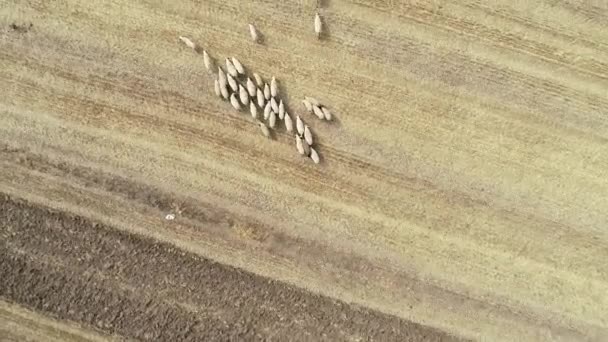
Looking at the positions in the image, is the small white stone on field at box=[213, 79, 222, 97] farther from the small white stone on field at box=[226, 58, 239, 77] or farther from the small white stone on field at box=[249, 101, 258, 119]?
the small white stone on field at box=[249, 101, 258, 119]

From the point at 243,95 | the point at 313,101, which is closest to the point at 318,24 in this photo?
the point at 313,101

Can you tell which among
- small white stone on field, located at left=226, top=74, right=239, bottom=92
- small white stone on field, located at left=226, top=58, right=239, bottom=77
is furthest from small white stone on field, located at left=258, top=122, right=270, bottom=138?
small white stone on field, located at left=226, top=58, right=239, bottom=77

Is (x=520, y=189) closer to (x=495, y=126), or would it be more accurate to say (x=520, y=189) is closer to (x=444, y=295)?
(x=495, y=126)

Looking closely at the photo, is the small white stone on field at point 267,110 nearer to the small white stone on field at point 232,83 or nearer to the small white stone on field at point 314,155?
the small white stone on field at point 232,83

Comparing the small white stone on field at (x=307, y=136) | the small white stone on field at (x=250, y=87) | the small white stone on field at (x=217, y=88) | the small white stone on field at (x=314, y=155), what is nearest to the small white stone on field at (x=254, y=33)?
the small white stone on field at (x=250, y=87)

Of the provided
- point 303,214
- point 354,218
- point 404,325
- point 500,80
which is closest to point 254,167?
point 303,214

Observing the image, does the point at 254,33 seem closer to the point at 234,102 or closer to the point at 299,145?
the point at 234,102
